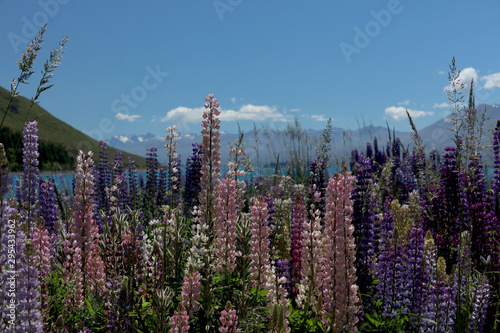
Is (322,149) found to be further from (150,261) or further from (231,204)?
(150,261)

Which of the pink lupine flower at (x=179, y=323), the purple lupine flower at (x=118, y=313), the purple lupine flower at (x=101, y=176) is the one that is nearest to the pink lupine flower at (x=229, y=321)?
the pink lupine flower at (x=179, y=323)

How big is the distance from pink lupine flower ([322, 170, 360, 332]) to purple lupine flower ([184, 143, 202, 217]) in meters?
5.28

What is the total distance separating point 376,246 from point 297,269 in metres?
1.65

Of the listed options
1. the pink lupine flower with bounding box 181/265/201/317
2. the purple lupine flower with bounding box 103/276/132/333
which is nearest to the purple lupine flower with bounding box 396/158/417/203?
the pink lupine flower with bounding box 181/265/201/317

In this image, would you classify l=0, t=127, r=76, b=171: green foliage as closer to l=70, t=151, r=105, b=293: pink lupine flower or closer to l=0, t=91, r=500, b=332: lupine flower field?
l=0, t=91, r=500, b=332: lupine flower field

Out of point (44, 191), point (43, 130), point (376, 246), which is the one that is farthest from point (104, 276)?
point (43, 130)

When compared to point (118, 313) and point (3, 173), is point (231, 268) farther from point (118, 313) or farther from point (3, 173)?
point (3, 173)

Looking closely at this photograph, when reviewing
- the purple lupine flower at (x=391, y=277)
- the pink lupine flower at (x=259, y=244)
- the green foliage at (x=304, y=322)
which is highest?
the pink lupine flower at (x=259, y=244)

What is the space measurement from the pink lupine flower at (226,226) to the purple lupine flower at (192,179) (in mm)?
4116

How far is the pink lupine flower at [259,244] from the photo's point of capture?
342cm

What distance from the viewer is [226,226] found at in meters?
3.95

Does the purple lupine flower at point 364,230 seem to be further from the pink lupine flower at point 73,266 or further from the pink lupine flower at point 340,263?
the pink lupine flower at point 73,266

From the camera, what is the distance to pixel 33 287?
2381mm

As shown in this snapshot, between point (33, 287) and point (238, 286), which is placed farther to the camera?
point (238, 286)
